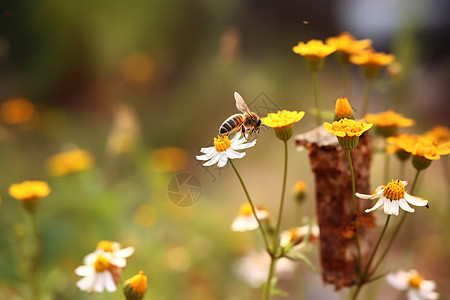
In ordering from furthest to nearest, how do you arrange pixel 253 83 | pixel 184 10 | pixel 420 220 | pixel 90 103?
pixel 184 10, pixel 90 103, pixel 253 83, pixel 420 220

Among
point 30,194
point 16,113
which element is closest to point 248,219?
point 30,194

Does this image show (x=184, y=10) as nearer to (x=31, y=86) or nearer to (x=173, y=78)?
(x=173, y=78)

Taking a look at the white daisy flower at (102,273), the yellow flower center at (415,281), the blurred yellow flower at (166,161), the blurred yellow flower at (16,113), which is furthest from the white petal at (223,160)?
the blurred yellow flower at (16,113)

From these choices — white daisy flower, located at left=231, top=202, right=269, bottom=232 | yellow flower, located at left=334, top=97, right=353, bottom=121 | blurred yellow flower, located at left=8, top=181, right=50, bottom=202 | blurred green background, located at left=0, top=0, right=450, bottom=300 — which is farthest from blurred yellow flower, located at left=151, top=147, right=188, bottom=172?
yellow flower, located at left=334, top=97, right=353, bottom=121

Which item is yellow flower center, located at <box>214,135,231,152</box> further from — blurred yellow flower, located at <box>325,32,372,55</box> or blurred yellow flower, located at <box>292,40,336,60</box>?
blurred yellow flower, located at <box>325,32,372,55</box>

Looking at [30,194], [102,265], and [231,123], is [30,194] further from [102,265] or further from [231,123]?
[231,123]

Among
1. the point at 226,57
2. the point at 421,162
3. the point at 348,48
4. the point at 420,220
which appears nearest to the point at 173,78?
the point at 420,220

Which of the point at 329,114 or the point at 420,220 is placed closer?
the point at 329,114
